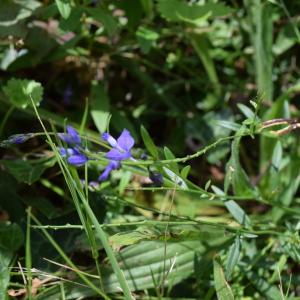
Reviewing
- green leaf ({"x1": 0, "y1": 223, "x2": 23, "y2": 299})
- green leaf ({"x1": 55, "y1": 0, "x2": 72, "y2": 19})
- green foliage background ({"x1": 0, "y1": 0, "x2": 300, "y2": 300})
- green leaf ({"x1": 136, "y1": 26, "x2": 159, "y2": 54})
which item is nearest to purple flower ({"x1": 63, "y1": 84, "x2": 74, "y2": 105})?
green foliage background ({"x1": 0, "y1": 0, "x2": 300, "y2": 300})

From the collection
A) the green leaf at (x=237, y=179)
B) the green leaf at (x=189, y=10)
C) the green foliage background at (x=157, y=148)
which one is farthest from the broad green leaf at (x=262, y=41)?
the green leaf at (x=237, y=179)

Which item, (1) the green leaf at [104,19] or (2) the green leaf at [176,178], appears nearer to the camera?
(2) the green leaf at [176,178]

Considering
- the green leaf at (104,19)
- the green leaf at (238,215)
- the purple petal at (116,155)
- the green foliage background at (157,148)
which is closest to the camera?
the purple petal at (116,155)

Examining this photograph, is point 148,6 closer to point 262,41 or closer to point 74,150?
point 262,41

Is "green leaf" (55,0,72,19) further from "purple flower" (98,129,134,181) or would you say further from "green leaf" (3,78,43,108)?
"purple flower" (98,129,134,181)

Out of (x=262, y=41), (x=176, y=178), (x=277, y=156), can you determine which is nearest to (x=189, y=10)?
(x=262, y=41)

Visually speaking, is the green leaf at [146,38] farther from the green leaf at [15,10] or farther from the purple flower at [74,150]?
the purple flower at [74,150]

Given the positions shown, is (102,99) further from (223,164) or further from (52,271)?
(52,271)
